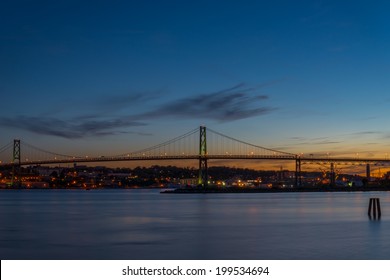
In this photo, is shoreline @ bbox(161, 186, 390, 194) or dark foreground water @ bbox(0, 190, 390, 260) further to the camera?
shoreline @ bbox(161, 186, 390, 194)

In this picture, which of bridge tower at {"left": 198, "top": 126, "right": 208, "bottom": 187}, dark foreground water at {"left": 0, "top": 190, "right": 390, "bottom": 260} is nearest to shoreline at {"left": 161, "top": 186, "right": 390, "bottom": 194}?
bridge tower at {"left": 198, "top": 126, "right": 208, "bottom": 187}

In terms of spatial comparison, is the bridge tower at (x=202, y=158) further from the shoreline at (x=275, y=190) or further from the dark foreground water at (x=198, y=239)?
the dark foreground water at (x=198, y=239)

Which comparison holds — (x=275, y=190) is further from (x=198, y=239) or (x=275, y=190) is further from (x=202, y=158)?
(x=198, y=239)

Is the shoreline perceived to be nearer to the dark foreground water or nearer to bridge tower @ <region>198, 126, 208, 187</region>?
bridge tower @ <region>198, 126, 208, 187</region>

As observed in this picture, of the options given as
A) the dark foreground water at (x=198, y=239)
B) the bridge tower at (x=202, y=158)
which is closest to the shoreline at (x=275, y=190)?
the bridge tower at (x=202, y=158)

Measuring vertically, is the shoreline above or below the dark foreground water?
above

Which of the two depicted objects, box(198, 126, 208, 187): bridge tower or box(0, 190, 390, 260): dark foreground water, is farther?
box(198, 126, 208, 187): bridge tower

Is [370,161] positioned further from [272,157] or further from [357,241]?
[357,241]

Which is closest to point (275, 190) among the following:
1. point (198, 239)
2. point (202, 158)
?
point (202, 158)

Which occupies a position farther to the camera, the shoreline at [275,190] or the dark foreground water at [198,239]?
the shoreline at [275,190]
